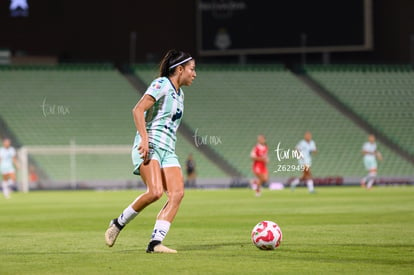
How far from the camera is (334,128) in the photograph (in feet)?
141

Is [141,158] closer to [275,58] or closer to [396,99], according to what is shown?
[396,99]

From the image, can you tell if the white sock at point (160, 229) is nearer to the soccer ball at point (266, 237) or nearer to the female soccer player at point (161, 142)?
the female soccer player at point (161, 142)

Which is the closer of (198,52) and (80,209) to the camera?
(80,209)

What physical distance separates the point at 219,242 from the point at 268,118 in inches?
1207

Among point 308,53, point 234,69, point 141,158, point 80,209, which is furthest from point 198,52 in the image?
point 141,158

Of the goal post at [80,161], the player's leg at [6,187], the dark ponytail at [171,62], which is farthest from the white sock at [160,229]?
the goal post at [80,161]

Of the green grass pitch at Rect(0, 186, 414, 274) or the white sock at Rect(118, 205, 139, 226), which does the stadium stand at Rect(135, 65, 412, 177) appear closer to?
the green grass pitch at Rect(0, 186, 414, 274)

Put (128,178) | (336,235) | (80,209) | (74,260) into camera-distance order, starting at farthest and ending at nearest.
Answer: (128,178) → (80,209) → (336,235) → (74,260)

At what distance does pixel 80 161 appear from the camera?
40.8 meters

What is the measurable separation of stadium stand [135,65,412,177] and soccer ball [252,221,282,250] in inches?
1086

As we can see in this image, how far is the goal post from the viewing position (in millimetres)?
39938

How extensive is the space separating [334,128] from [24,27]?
636 inches

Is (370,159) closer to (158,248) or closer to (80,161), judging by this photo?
(80,161)

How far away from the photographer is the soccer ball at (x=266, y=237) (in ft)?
37.1
